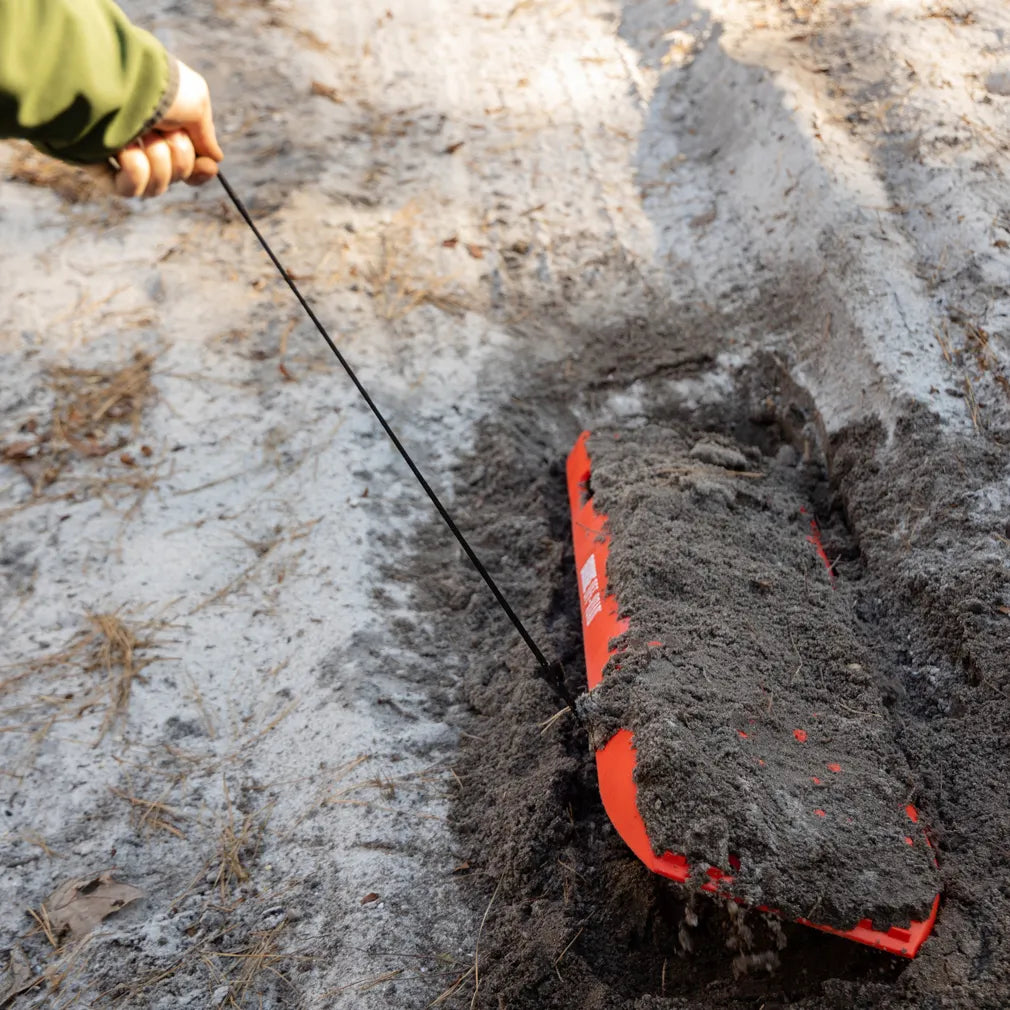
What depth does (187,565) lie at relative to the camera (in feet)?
8.92

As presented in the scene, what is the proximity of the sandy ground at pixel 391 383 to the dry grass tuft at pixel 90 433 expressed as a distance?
2 centimetres

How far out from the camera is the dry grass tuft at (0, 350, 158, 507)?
9.70 feet

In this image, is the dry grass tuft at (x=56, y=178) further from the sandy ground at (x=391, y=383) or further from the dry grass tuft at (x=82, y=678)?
the dry grass tuft at (x=82, y=678)

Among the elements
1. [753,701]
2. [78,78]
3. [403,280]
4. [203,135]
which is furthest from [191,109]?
A: [753,701]

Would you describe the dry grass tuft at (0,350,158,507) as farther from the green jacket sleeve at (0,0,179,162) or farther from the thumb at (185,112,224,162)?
the green jacket sleeve at (0,0,179,162)

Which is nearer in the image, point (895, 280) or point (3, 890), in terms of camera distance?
point (3, 890)

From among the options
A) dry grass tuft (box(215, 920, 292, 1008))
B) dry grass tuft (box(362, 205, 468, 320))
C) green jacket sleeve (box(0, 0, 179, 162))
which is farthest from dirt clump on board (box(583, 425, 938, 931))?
green jacket sleeve (box(0, 0, 179, 162))

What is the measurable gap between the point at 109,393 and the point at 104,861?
1.81 metres

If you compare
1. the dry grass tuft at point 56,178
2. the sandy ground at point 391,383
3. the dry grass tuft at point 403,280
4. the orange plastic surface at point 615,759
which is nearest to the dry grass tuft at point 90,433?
the sandy ground at point 391,383

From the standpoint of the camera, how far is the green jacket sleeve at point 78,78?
1.42 meters

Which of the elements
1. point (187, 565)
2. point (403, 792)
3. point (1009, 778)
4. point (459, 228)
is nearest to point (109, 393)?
point (187, 565)

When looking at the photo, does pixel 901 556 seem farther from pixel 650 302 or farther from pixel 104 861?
pixel 104 861

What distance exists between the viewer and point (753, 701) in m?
1.93

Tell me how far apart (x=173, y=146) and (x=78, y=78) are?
0.44 meters
